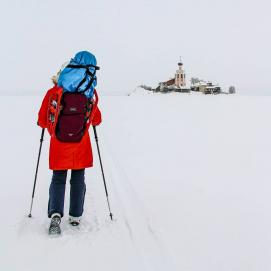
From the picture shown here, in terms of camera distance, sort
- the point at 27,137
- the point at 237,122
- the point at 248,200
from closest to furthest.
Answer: the point at 248,200
the point at 27,137
the point at 237,122

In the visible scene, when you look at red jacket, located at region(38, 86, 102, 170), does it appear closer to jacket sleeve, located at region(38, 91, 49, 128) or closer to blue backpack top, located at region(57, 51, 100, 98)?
jacket sleeve, located at region(38, 91, 49, 128)

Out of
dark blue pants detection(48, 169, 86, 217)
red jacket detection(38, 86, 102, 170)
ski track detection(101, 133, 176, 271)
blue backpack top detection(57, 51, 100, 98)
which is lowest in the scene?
ski track detection(101, 133, 176, 271)

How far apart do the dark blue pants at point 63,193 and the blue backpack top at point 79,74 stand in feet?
3.68

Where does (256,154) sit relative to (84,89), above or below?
below

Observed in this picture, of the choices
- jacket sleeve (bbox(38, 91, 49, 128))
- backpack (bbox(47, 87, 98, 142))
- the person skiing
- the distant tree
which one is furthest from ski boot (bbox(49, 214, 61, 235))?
the distant tree

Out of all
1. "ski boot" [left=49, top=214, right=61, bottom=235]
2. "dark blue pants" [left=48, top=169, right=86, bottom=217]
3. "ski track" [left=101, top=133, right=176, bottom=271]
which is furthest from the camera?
"dark blue pants" [left=48, top=169, right=86, bottom=217]

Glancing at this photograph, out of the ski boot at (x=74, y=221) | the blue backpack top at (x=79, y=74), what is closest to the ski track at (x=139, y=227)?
the ski boot at (x=74, y=221)

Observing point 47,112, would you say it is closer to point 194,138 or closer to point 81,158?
point 81,158

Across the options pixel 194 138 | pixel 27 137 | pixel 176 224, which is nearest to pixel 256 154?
pixel 194 138

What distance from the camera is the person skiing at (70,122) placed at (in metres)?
4.43

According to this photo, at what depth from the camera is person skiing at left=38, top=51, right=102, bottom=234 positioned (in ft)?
14.5

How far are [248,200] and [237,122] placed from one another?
1170cm

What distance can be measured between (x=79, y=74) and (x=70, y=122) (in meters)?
0.59

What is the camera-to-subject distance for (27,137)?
572 inches
